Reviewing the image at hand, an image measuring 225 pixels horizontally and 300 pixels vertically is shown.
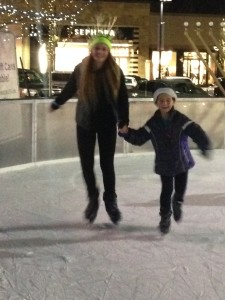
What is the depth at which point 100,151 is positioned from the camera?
4926mm

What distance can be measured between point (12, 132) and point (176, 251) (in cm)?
383

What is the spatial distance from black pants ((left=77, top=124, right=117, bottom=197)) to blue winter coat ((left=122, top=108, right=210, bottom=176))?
0.15 metres

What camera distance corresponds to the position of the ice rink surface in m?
3.63

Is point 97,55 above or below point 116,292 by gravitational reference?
above

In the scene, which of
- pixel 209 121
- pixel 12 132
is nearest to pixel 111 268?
pixel 12 132

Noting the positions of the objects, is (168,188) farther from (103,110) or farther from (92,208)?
(103,110)

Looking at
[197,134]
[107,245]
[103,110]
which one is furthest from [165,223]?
[103,110]

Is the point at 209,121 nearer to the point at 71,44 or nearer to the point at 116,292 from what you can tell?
the point at 116,292

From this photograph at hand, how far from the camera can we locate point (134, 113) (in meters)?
8.95

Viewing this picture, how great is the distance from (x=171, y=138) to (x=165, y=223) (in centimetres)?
68

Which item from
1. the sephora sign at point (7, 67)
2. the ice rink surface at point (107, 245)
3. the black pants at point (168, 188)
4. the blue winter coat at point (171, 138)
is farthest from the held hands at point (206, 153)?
the sephora sign at point (7, 67)

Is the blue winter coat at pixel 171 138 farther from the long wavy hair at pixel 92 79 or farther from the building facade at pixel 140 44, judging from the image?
the building facade at pixel 140 44

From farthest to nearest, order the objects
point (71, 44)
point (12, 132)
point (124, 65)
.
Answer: point (124, 65) → point (71, 44) → point (12, 132)

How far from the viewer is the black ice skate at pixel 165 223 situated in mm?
4848
